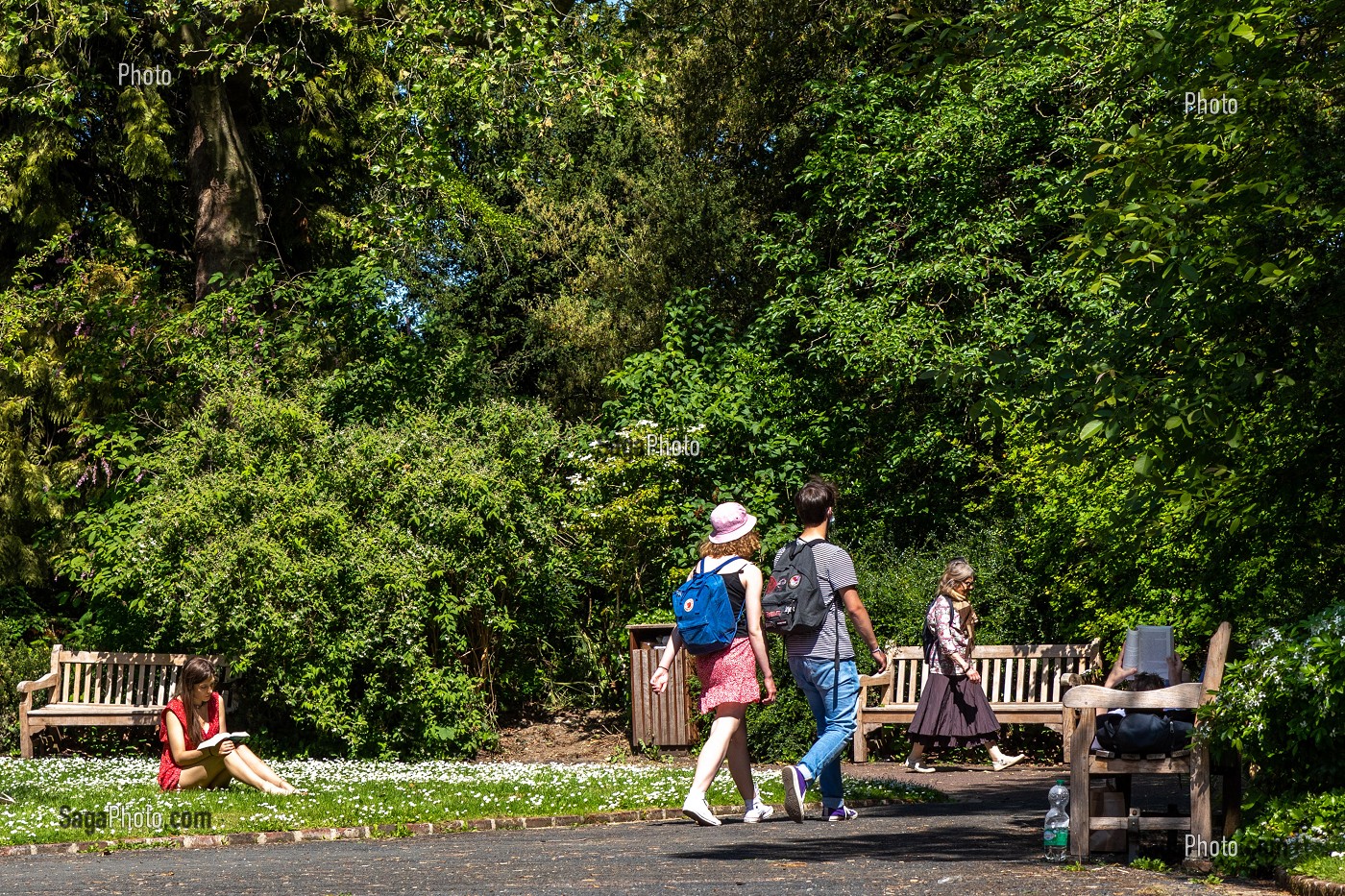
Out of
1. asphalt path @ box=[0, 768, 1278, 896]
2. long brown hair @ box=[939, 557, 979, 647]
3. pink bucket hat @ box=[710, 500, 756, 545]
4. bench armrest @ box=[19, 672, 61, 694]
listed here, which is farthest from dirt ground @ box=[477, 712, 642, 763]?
pink bucket hat @ box=[710, 500, 756, 545]

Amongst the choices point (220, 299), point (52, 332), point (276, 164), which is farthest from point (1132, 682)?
point (276, 164)

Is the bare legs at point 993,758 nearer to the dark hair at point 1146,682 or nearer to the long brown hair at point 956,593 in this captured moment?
the long brown hair at point 956,593

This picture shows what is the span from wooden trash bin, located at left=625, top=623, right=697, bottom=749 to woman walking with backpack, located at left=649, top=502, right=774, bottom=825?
219 inches

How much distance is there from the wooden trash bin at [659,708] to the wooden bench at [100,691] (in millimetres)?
3981

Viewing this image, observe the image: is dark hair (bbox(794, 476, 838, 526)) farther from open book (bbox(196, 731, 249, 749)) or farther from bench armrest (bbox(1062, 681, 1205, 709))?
open book (bbox(196, 731, 249, 749))

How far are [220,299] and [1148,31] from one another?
12.0 metres

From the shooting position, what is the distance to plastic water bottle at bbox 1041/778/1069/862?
731 cm

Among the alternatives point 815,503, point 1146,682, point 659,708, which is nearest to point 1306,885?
point 1146,682

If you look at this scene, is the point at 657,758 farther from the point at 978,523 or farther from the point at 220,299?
the point at 220,299

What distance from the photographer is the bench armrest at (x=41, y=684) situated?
14.5 m

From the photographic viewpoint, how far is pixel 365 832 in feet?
29.0

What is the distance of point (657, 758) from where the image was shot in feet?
47.0

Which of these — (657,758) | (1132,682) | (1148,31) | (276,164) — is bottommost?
(657,758)

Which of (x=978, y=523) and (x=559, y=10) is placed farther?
(x=559, y=10)
